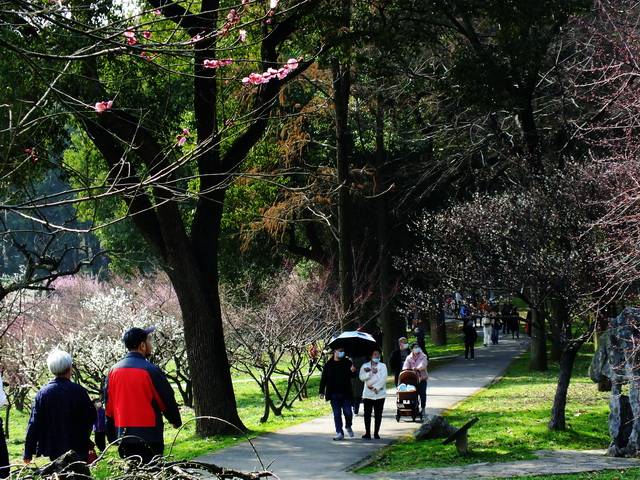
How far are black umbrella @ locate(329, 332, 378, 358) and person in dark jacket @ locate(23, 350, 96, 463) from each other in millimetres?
11246

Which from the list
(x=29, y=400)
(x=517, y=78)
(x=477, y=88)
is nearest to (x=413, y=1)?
(x=477, y=88)

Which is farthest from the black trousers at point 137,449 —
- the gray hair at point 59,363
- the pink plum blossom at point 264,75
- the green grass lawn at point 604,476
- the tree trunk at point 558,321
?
the tree trunk at point 558,321

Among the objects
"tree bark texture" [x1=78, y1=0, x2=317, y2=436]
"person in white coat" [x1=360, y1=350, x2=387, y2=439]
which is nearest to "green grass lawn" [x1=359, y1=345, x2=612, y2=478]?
"person in white coat" [x1=360, y1=350, x2=387, y2=439]

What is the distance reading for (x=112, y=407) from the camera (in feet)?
29.8

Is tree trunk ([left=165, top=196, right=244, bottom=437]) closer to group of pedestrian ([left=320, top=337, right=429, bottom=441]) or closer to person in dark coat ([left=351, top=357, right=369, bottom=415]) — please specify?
group of pedestrian ([left=320, top=337, right=429, bottom=441])

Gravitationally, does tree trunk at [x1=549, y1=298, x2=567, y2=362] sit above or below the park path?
above

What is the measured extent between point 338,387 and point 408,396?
3031 mm

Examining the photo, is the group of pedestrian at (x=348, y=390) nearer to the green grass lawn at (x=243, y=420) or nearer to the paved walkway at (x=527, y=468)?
the green grass lawn at (x=243, y=420)

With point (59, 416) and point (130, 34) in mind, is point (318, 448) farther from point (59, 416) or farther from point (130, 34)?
point (130, 34)

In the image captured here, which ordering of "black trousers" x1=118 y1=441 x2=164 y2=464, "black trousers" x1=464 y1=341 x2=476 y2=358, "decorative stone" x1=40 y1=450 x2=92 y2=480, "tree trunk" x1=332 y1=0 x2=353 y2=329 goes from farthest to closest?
1. "black trousers" x1=464 y1=341 x2=476 y2=358
2. "tree trunk" x1=332 y1=0 x2=353 y2=329
3. "black trousers" x1=118 y1=441 x2=164 y2=464
4. "decorative stone" x1=40 y1=450 x2=92 y2=480

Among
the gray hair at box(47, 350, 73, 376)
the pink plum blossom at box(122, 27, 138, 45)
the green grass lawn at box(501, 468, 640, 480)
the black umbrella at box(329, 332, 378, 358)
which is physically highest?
the pink plum blossom at box(122, 27, 138, 45)

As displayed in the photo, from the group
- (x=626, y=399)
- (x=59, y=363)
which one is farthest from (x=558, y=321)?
(x=59, y=363)

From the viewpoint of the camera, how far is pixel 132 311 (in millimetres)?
30031

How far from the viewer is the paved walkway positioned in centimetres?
1352
